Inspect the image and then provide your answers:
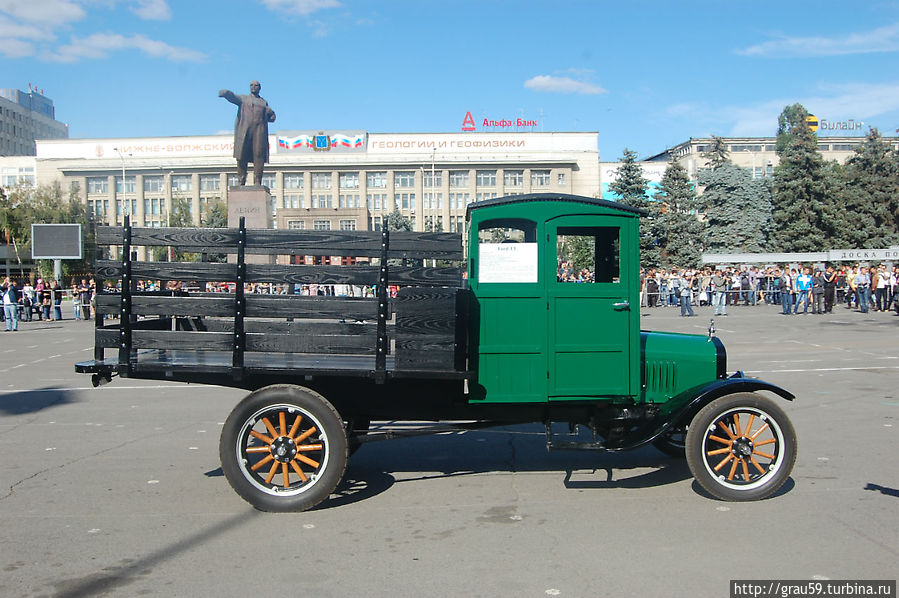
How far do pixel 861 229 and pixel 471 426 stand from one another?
5578 centimetres

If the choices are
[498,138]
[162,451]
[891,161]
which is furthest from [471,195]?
[162,451]

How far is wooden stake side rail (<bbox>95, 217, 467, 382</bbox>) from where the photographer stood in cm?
526

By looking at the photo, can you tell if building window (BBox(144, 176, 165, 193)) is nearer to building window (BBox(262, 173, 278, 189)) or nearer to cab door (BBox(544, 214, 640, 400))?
building window (BBox(262, 173, 278, 189))

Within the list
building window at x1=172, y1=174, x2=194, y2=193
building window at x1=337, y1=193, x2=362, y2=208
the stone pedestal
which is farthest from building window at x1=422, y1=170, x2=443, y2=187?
the stone pedestal

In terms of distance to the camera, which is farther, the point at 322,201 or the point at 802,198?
Result: the point at 322,201

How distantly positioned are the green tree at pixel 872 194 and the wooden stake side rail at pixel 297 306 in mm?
53969

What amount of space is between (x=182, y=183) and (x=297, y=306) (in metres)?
105

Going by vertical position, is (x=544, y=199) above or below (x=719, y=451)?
above

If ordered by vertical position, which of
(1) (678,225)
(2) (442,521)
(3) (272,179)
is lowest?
(2) (442,521)

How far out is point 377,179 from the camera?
3981 inches

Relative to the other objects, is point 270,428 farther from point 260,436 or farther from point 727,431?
point 727,431

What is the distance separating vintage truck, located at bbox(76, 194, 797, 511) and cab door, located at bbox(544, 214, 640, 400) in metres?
0.01

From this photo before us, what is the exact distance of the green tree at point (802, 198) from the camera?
164ft

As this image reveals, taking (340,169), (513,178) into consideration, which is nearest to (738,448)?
(513,178)
